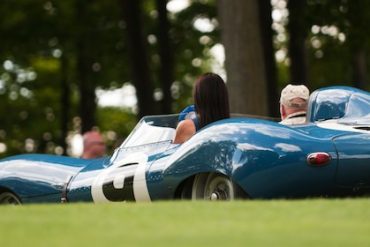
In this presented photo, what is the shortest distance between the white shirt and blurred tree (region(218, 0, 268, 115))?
833 cm

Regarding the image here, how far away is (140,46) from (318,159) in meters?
17.0

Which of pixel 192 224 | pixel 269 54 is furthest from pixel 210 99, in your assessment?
pixel 269 54

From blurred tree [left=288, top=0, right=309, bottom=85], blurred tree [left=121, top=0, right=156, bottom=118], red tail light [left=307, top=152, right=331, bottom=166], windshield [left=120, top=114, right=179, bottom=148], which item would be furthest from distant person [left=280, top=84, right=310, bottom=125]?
blurred tree [left=121, top=0, right=156, bottom=118]

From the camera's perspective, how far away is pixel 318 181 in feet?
27.8

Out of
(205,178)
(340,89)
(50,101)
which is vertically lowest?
(50,101)

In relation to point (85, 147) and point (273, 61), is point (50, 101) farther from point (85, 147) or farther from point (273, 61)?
point (85, 147)

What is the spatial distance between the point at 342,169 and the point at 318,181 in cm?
23

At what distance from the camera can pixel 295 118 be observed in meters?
9.74

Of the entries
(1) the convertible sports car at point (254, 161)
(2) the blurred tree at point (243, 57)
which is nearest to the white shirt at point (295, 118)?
(1) the convertible sports car at point (254, 161)

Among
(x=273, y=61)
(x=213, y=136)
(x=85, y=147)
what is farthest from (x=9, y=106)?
(x=213, y=136)

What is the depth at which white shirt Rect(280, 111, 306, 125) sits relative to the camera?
381 inches

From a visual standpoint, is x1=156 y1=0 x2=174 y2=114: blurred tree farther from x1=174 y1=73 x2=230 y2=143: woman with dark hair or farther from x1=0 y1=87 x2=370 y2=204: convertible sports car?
x1=174 y1=73 x2=230 y2=143: woman with dark hair

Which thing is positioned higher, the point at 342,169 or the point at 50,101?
the point at 342,169

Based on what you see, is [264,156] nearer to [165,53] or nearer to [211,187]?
[211,187]
